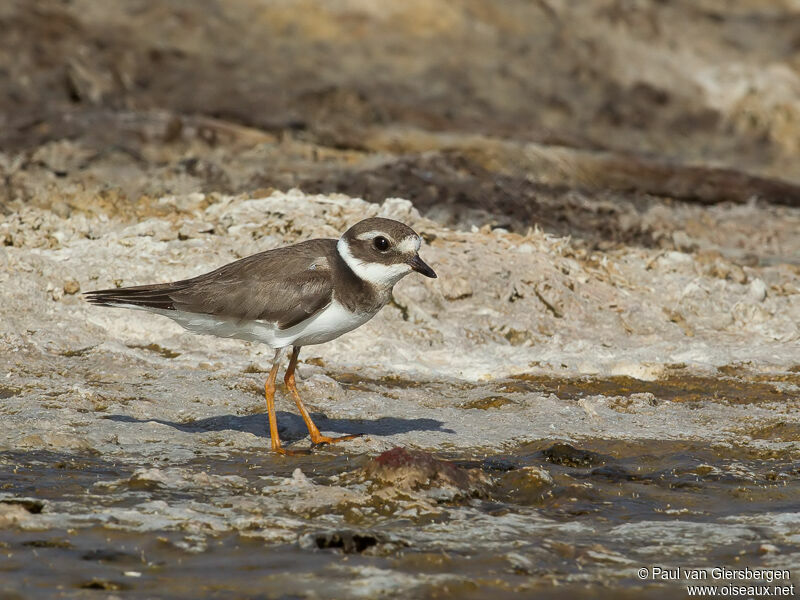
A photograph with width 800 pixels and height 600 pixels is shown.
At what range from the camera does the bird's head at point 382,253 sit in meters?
7.72

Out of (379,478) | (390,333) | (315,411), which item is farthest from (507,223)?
(379,478)

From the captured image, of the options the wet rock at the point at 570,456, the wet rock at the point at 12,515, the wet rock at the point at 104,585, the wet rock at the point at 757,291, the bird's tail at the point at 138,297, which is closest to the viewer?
the wet rock at the point at 104,585

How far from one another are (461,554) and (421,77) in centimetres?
1465

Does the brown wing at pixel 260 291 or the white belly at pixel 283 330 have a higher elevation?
the brown wing at pixel 260 291

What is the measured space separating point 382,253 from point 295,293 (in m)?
0.68

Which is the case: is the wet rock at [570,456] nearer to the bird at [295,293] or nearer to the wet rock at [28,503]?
the bird at [295,293]

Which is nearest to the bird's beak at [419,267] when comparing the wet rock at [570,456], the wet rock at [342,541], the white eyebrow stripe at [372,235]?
the white eyebrow stripe at [372,235]

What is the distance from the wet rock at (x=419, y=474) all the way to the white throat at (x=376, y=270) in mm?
1563

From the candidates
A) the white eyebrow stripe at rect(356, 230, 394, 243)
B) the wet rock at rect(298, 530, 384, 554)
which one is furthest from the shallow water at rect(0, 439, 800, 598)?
the white eyebrow stripe at rect(356, 230, 394, 243)

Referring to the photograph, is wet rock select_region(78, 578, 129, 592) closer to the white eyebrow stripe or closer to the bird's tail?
the bird's tail

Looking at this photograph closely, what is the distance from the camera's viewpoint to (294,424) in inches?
322

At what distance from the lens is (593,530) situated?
Result: 19.4 ft

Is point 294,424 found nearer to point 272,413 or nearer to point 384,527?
point 272,413

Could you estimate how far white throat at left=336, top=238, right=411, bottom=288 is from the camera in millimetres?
7711
